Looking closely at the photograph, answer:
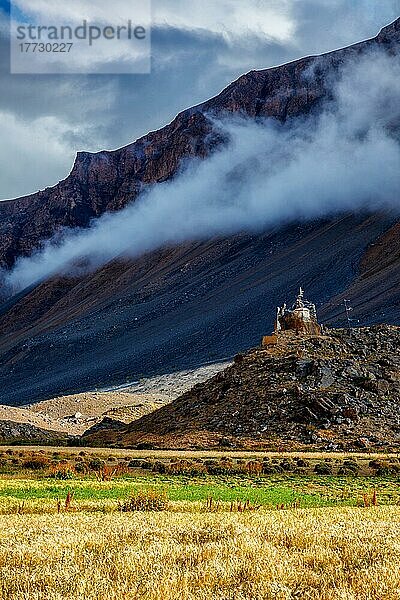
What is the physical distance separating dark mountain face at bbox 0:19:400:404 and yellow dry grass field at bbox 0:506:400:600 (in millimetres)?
70057

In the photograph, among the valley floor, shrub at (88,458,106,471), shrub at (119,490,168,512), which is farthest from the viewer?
the valley floor

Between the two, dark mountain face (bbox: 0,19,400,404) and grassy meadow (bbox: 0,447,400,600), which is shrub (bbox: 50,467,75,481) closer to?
grassy meadow (bbox: 0,447,400,600)

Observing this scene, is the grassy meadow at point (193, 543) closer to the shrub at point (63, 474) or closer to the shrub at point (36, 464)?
the shrub at point (63, 474)

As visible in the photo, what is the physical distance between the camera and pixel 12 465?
90.8 ft

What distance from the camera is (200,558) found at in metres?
8.95

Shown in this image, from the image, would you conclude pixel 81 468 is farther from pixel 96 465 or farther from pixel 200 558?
pixel 200 558

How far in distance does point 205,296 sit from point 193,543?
105828mm

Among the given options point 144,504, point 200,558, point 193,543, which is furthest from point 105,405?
point 200,558

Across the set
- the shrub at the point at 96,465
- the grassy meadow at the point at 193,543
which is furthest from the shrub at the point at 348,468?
the shrub at the point at 96,465

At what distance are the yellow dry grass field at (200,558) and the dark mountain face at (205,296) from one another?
70.1m

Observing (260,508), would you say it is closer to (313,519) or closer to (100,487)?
Result: (313,519)

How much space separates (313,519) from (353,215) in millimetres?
118512

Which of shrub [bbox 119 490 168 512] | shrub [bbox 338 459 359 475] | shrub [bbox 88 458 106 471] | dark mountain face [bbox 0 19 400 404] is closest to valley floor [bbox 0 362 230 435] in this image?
dark mountain face [bbox 0 19 400 404]

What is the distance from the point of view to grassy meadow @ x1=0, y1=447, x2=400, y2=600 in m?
7.59
